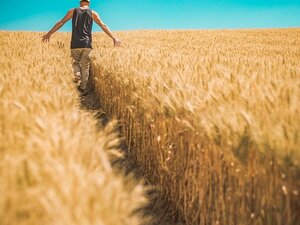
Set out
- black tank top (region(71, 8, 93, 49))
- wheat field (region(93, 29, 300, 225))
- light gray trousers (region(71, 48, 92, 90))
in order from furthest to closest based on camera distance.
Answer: light gray trousers (region(71, 48, 92, 90)) < black tank top (region(71, 8, 93, 49)) < wheat field (region(93, 29, 300, 225))

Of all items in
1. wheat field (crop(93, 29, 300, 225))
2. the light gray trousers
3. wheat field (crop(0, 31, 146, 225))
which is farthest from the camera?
the light gray trousers

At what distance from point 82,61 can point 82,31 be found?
2.03ft

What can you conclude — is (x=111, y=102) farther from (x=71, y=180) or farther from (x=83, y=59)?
(x=71, y=180)

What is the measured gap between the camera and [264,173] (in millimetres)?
2006

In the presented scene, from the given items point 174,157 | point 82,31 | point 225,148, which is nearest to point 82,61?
point 82,31

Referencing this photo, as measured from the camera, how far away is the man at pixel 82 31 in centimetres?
716

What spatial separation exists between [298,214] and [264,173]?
10.2 inches

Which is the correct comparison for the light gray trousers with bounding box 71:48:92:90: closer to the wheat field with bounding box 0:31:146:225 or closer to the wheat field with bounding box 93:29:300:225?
the wheat field with bounding box 93:29:300:225

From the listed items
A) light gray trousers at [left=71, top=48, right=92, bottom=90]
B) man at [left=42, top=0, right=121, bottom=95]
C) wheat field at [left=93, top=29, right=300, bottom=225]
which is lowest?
wheat field at [left=93, top=29, right=300, bottom=225]

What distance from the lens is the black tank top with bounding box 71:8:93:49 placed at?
714 cm

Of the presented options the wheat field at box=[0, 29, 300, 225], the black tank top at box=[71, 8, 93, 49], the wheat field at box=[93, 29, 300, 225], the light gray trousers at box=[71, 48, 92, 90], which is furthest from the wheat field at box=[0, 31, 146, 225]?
the light gray trousers at box=[71, 48, 92, 90]

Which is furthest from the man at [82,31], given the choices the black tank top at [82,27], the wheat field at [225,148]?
the wheat field at [225,148]

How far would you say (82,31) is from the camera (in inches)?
286

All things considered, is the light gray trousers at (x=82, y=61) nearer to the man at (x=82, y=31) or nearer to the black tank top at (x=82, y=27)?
the man at (x=82, y=31)
